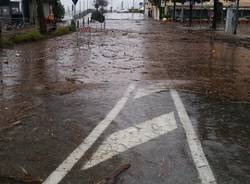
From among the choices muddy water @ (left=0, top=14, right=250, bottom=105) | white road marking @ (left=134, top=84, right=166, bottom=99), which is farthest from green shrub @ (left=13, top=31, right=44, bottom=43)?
white road marking @ (left=134, top=84, right=166, bottom=99)

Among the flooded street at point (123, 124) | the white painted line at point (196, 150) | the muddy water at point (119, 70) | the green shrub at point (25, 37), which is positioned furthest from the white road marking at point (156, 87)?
the green shrub at point (25, 37)

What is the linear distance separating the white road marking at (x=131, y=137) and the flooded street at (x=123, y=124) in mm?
15

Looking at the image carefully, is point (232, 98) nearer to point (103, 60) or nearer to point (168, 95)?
point (168, 95)

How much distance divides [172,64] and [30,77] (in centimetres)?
596

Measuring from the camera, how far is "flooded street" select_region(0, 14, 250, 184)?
6.07m

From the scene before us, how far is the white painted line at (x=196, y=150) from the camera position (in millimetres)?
5871

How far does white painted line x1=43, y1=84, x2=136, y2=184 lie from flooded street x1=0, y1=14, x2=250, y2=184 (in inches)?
0.5

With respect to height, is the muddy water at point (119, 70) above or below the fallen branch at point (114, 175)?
below

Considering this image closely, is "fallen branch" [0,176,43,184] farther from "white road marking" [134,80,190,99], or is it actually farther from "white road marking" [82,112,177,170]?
"white road marking" [134,80,190,99]

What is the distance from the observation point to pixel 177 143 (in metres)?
7.25

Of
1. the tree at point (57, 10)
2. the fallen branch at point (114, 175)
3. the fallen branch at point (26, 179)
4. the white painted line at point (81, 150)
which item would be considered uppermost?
the fallen branch at point (114, 175)

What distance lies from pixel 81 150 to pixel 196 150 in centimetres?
166

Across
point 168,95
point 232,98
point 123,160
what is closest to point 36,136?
point 123,160

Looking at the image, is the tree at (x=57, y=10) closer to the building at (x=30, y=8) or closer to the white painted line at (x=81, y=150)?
the building at (x=30, y=8)
